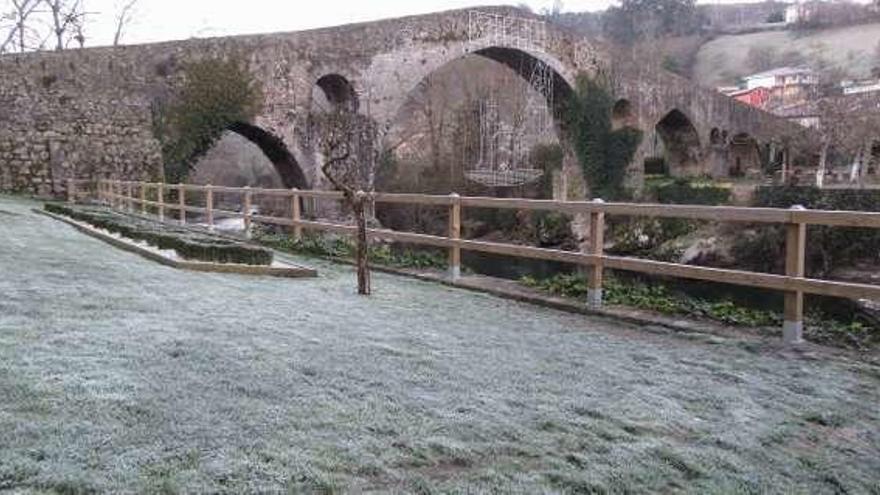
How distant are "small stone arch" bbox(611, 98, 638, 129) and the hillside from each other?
42598 millimetres

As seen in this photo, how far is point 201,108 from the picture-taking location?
2102 centimetres

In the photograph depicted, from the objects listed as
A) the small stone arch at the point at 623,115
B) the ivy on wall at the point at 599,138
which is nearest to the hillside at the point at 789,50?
the small stone arch at the point at 623,115

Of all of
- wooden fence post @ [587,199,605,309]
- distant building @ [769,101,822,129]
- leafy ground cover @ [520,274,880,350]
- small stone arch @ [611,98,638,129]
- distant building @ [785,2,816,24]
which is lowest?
leafy ground cover @ [520,274,880,350]

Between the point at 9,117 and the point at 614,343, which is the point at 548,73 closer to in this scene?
the point at 9,117

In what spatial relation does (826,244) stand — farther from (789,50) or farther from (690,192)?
(789,50)

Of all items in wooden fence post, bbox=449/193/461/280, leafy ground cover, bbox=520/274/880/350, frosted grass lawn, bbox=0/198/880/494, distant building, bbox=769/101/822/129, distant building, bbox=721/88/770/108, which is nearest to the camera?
frosted grass lawn, bbox=0/198/880/494

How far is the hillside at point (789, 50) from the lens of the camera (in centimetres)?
6956

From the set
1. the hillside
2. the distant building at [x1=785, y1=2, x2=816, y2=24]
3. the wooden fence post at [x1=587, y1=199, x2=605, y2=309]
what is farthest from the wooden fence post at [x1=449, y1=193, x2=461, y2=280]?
the distant building at [x1=785, y1=2, x2=816, y2=24]

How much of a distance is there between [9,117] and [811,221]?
19.2 m

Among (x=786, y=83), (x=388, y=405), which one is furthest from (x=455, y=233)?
(x=786, y=83)

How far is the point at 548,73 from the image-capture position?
28.4m

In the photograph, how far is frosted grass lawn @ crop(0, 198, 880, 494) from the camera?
Answer: 7.97 feet

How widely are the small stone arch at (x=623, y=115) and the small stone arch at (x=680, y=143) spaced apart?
13.1 ft

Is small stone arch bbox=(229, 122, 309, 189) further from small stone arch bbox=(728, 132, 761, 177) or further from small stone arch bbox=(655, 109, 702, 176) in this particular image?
small stone arch bbox=(728, 132, 761, 177)
